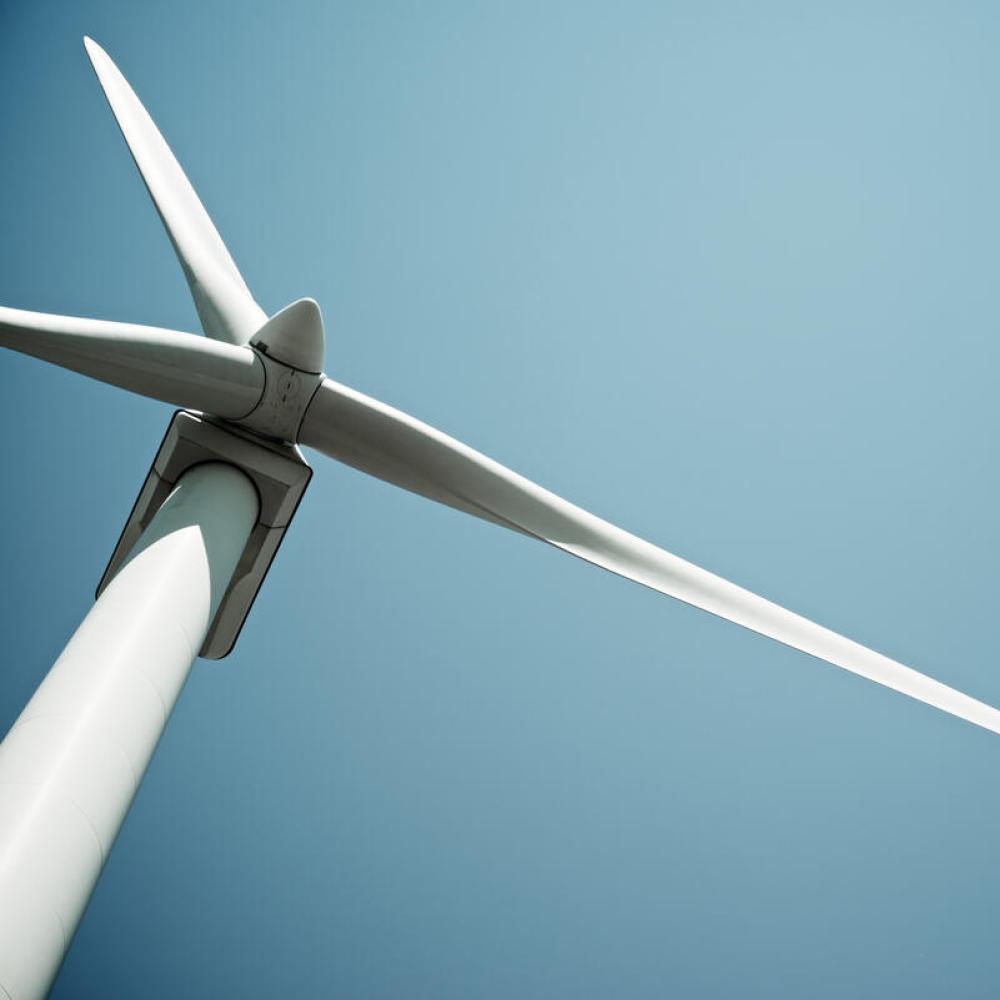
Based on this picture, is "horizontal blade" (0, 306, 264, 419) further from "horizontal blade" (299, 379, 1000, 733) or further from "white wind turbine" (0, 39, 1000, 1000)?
"horizontal blade" (299, 379, 1000, 733)

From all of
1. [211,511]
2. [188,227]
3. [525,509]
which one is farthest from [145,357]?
[525,509]

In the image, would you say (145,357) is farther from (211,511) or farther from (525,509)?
(525,509)

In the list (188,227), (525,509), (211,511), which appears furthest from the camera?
(188,227)

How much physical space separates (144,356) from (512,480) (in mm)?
3058

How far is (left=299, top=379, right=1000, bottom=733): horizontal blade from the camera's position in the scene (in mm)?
7355

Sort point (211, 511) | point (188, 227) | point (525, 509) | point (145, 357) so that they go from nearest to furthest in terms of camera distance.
Answer: 1. point (145, 357)
2. point (211, 511)
3. point (525, 509)
4. point (188, 227)

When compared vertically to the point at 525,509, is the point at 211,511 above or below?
below

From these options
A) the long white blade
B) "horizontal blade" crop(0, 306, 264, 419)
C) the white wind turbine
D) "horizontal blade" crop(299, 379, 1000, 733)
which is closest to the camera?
the white wind turbine

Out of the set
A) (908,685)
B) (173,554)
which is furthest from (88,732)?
(908,685)

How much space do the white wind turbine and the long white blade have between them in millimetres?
22

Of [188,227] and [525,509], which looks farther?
[188,227]

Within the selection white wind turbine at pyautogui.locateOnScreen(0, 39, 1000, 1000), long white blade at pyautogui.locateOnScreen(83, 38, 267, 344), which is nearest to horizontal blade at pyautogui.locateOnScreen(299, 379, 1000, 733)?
white wind turbine at pyautogui.locateOnScreen(0, 39, 1000, 1000)

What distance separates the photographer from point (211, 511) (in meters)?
6.95

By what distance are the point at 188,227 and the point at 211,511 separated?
345 centimetres
